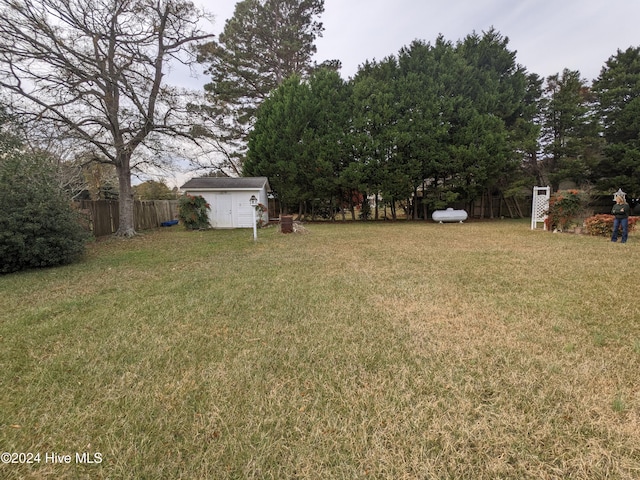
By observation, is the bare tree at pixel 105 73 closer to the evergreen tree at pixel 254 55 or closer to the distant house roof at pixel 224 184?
the distant house roof at pixel 224 184

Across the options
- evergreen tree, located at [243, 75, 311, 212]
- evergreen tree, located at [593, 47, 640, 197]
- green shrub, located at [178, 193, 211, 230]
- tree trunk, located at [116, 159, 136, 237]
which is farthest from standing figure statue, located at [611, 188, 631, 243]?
tree trunk, located at [116, 159, 136, 237]

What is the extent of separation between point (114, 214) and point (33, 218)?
6666mm

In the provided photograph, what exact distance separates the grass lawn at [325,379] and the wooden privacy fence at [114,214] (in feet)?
19.9

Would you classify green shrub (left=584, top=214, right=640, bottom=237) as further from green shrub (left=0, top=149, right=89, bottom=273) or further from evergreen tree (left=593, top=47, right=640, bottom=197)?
green shrub (left=0, top=149, right=89, bottom=273)

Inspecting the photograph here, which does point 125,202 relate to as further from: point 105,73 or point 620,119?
point 620,119

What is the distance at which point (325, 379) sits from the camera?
2.01 m

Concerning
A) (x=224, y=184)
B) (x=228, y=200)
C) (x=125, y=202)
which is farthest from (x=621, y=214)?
(x=125, y=202)

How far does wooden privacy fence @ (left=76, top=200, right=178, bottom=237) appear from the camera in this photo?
394 inches

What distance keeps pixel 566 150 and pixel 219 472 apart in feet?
67.7

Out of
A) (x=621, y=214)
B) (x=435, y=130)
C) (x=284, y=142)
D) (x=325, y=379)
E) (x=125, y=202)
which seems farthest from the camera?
(x=284, y=142)

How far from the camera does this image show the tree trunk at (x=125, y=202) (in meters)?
10.3

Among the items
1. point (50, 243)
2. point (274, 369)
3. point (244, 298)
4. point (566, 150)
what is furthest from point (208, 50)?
point (566, 150)

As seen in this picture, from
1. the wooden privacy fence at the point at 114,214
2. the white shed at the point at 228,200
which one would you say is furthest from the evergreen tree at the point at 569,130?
the wooden privacy fence at the point at 114,214

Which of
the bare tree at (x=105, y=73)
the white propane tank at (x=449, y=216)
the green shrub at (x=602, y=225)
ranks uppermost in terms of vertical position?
the bare tree at (x=105, y=73)
